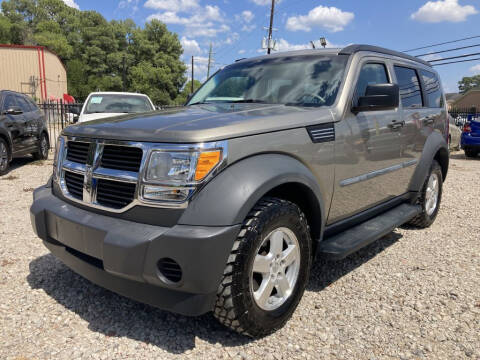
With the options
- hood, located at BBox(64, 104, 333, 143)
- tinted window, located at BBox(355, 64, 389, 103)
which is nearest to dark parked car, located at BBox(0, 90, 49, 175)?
hood, located at BBox(64, 104, 333, 143)

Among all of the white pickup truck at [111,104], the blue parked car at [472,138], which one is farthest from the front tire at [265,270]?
A: the blue parked car at [472,138]

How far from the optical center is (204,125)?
2.21 m

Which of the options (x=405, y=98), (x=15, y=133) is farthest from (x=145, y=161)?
(x=15, y=133)

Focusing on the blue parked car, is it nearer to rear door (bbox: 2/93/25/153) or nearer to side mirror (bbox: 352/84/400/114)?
side mirror (bbox: 352/84/400/114)

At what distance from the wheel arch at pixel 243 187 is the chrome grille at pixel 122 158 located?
42cm

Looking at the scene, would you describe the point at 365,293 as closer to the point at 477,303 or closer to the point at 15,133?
the point at 477,303

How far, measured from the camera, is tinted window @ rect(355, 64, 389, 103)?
3.30 m

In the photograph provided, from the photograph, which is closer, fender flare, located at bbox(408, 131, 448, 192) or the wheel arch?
the wheel arch

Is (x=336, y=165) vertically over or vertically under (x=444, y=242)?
over

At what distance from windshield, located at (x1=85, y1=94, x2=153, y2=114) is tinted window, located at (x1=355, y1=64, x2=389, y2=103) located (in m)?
7.46

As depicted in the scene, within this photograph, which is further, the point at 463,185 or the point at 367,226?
the point at 463,185

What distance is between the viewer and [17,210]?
5.27 m

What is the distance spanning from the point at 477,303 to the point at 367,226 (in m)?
0.98

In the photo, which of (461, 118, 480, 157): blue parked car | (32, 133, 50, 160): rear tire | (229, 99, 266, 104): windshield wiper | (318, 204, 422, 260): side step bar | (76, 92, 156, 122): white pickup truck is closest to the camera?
(318, 204, 422, 260): side step bar
